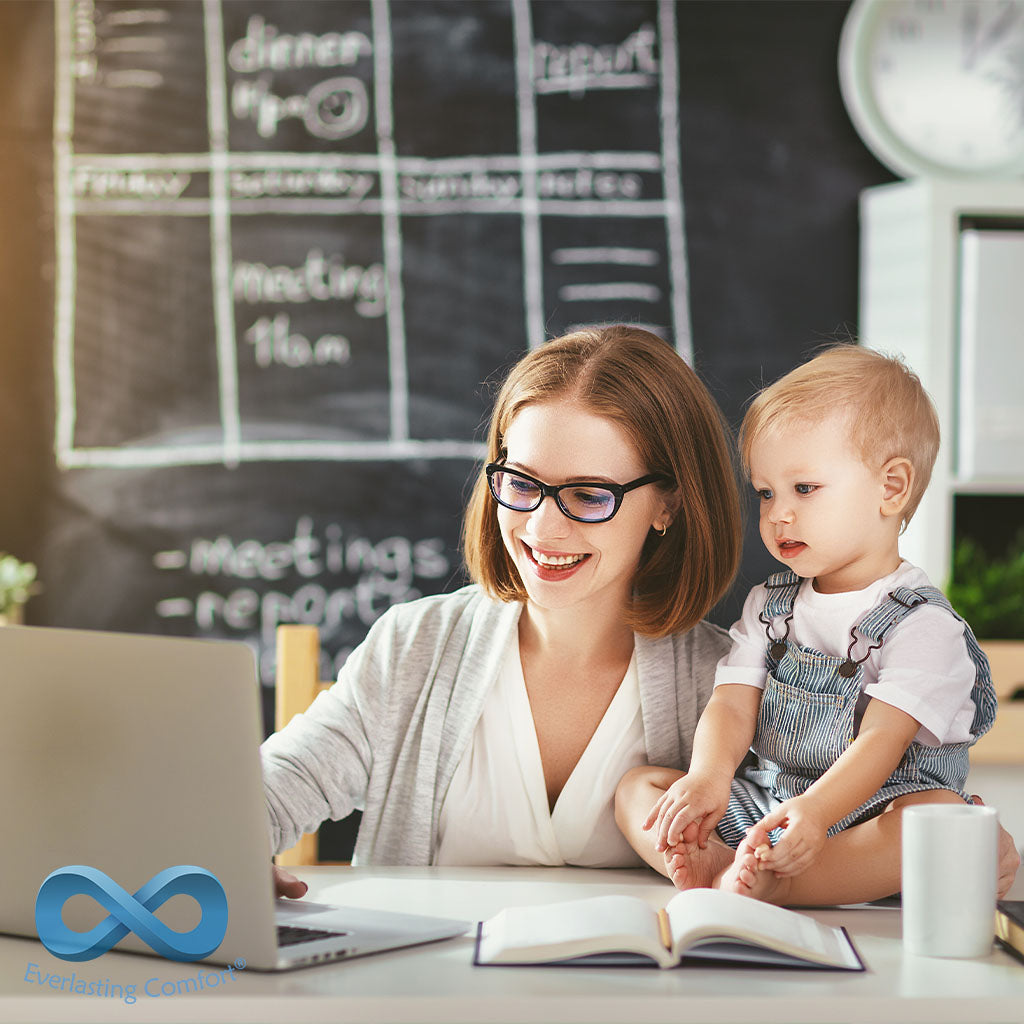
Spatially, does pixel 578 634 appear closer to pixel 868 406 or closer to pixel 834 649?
pixel 834 649

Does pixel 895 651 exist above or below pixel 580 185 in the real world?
below

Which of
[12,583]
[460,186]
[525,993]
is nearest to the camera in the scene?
[525,993]

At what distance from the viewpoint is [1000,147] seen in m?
2.73

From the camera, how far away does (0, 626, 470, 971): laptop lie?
2.72ft

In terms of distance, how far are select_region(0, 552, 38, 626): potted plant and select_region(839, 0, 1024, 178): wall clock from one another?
216cm

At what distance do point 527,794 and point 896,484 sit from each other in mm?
533

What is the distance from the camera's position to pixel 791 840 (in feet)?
3.33

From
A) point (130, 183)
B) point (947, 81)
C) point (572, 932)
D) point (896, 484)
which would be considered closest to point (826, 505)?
point (896, 484)

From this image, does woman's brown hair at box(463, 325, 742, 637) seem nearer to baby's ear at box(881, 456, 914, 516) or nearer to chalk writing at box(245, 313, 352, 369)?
baby's ear at box(881, 456, 914, 516)

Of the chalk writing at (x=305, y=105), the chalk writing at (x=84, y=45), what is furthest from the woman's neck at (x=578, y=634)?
the chalk writing at (x=84, y=45)

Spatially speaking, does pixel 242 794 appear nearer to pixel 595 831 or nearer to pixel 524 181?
pixel 595 831

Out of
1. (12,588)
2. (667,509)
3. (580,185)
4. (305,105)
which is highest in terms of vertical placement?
(305,105)

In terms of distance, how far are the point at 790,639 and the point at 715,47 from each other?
202 centimetres

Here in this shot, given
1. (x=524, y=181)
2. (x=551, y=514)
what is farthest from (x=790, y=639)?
(x=524, y=181)
